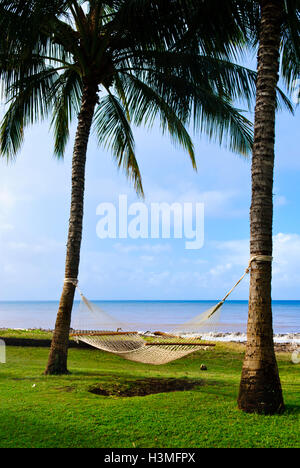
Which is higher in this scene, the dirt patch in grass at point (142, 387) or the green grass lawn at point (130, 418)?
the green grass lawn at point (130, 418)

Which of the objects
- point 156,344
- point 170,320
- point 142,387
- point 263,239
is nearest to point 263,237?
point 263,239

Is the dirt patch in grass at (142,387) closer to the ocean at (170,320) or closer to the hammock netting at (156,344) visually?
the hammock netting at (156,344)

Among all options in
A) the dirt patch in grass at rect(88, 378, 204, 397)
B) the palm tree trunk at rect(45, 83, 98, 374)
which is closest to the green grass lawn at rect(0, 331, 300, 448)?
the dirt patch in grass at rect(88, 378, 204, 397)

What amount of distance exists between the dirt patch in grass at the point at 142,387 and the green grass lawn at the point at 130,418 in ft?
0.34

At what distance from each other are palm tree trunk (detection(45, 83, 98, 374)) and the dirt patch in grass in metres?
0.84

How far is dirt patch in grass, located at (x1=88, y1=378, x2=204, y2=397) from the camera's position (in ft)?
13.8

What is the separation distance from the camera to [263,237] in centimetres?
342

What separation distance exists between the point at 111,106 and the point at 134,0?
2826 millimetres

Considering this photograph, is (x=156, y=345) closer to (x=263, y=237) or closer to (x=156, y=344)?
(x=156, y=344)

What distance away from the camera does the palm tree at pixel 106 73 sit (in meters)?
4.79

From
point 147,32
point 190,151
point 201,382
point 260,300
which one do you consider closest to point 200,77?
point 147,32

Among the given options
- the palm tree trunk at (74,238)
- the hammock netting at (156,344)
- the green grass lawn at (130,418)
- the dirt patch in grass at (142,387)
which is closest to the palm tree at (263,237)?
the green grass lawn at (130,418)

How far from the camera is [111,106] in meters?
7.09

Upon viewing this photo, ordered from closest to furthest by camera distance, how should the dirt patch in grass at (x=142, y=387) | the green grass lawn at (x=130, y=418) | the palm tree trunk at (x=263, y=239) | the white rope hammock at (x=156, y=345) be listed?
the green grass lawn at (x=130, y=418) → the palm tree trunk at (x=263, y=239) → the white rope hammock at (x=156, y=345) → the dirt patch in grass at (x=142, y=387)
